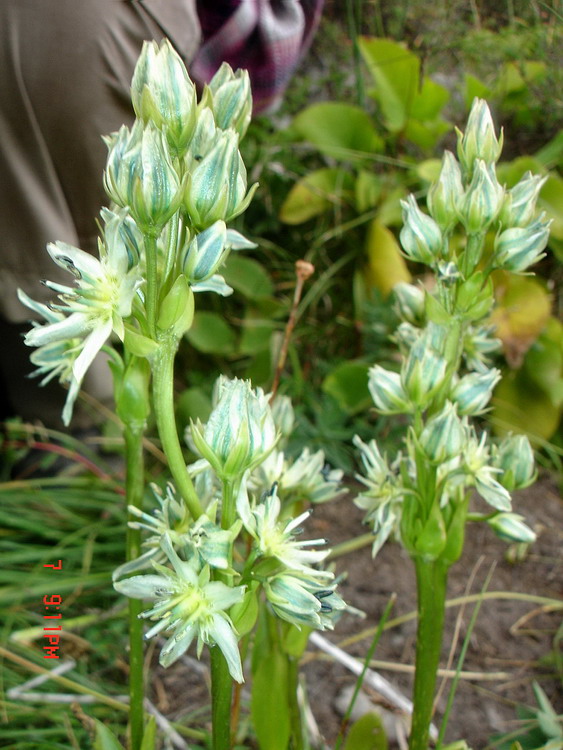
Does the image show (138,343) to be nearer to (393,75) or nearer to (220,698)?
(220,698)

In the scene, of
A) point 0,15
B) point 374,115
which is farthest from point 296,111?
point 0,15

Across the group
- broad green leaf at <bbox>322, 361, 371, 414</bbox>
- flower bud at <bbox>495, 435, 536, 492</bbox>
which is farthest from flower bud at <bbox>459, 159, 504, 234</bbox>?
broad green leaf at <bbox>322, 361, 371, 414</bbox>

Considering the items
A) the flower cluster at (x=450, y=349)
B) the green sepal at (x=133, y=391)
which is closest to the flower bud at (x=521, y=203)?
the flower cluster at (x=450, y=349)

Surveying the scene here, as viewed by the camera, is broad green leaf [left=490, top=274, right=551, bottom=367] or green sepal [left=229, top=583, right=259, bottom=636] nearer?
green sepal [left=229, top=583, right=259, bottom=636]

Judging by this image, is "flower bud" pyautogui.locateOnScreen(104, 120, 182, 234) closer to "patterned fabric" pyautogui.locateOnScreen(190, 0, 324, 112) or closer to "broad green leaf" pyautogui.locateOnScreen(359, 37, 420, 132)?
"patterned fabric" pyautogui.locateOnScreen(190, 0, 324, 112)

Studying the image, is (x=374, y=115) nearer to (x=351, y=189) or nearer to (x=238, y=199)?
(x=351, y=189)

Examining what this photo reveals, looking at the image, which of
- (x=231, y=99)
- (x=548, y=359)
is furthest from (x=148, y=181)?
(x=548, y=359)
